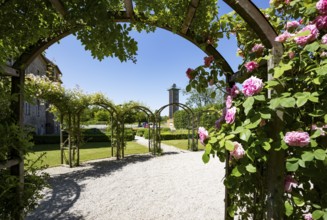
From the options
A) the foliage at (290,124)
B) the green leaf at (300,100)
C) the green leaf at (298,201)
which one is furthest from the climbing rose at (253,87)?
the green leaf at (298,201)

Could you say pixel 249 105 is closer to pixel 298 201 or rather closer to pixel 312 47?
pixel 312 47

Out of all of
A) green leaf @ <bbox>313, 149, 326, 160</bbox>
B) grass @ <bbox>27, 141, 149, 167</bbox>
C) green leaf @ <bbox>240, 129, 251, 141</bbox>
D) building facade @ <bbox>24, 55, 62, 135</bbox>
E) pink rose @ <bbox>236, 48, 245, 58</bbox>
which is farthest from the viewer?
building facade @ <bbox>24, 55, 62, 135</bbox>

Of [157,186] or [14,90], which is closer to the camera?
[14,90]

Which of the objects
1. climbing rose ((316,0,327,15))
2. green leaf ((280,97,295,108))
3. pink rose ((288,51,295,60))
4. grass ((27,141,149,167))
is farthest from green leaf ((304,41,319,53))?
grass ((27,141,149,167))

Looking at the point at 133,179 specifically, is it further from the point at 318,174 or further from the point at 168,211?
the point at 318,174

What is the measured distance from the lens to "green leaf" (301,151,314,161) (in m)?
1.42

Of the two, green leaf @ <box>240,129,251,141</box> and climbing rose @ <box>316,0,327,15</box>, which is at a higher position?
climbing rose @ <box>316,0,327,15</box>

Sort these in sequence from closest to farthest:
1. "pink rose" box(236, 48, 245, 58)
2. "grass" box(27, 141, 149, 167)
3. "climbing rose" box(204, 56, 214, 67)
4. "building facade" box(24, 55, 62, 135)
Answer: "climbing rose" box(204, 56, 214, 67), "pink rose" box(236, 48, 245, 58), "grass" box(27, 141, 149, 167), "building facade" box(24, 55, 62, 135)

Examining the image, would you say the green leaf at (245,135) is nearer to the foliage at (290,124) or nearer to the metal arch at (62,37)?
the foliage at (290,124)

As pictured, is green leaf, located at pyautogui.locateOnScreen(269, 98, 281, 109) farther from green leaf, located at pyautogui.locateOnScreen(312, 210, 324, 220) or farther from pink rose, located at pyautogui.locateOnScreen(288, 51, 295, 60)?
green leaf, located at pyautogui.locateOnScreen(312, 210, 324, 220)

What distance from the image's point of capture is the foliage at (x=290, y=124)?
1.51 metres

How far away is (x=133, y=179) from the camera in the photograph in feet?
21.3

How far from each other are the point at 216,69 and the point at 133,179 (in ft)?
16.2

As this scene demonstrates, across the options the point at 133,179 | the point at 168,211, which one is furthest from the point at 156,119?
the point at 168,211
